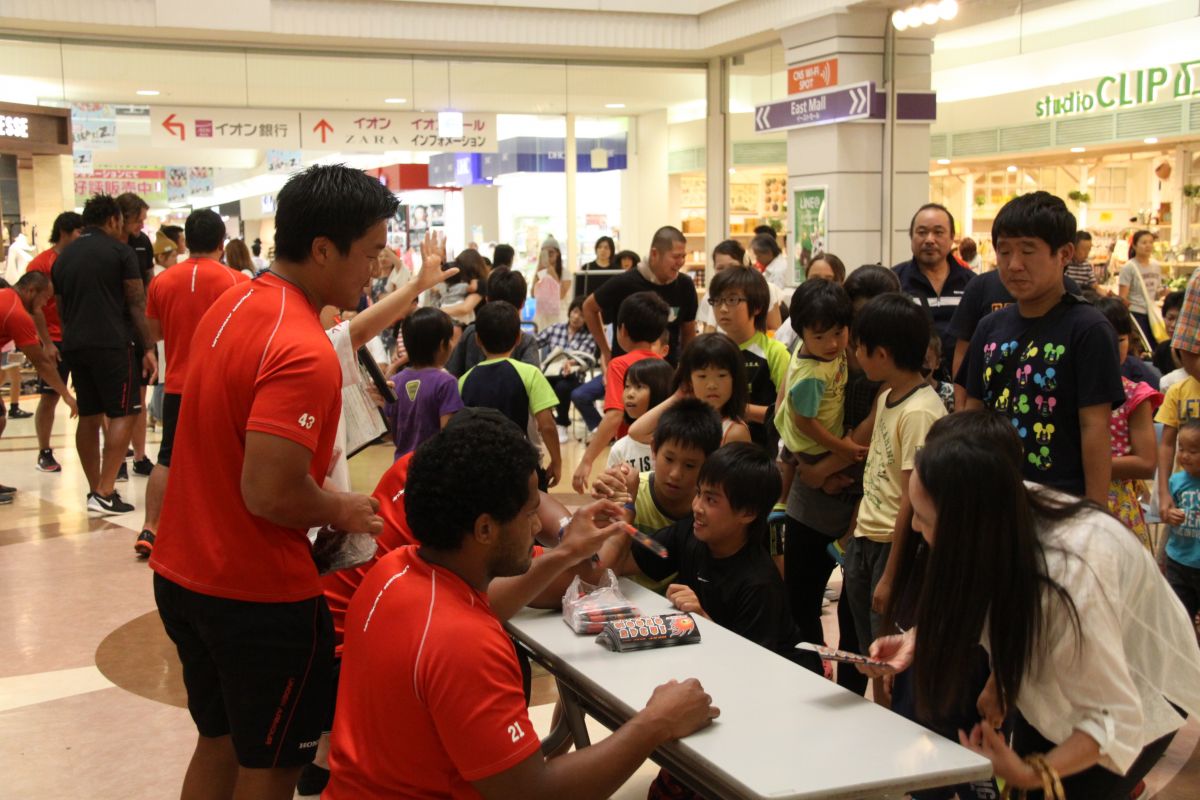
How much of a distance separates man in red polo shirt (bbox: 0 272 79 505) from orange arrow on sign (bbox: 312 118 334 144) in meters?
3.78

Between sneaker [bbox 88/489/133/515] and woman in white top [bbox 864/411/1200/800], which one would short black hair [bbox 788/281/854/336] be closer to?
woman in white top [bbox 864/411/1200/800]

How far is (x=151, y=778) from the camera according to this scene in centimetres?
363

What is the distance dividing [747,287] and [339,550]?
244cm

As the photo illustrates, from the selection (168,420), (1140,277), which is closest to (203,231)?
(168,420)

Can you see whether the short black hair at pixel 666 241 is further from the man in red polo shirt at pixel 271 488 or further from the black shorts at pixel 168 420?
the man in red polo shirt at pixel 271 488

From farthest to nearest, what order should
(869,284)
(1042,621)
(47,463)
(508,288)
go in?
(47,463) → (508,288) → (869,284) → (1042,621)

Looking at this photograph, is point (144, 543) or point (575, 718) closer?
point (575, 718)

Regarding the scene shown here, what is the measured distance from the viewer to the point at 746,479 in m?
3.01

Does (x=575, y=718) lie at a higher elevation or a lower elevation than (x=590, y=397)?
lower

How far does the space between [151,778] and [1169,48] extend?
901cm

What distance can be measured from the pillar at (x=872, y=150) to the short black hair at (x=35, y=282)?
624 cm

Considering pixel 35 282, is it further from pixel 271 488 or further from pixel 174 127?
pixel 271 488

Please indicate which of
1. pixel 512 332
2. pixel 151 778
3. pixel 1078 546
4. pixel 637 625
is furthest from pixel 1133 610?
pixel 512 332

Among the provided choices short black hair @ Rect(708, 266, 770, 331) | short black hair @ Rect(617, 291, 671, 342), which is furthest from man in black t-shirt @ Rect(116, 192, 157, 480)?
short black hair @ Rect(708, 266, 770, 331)
